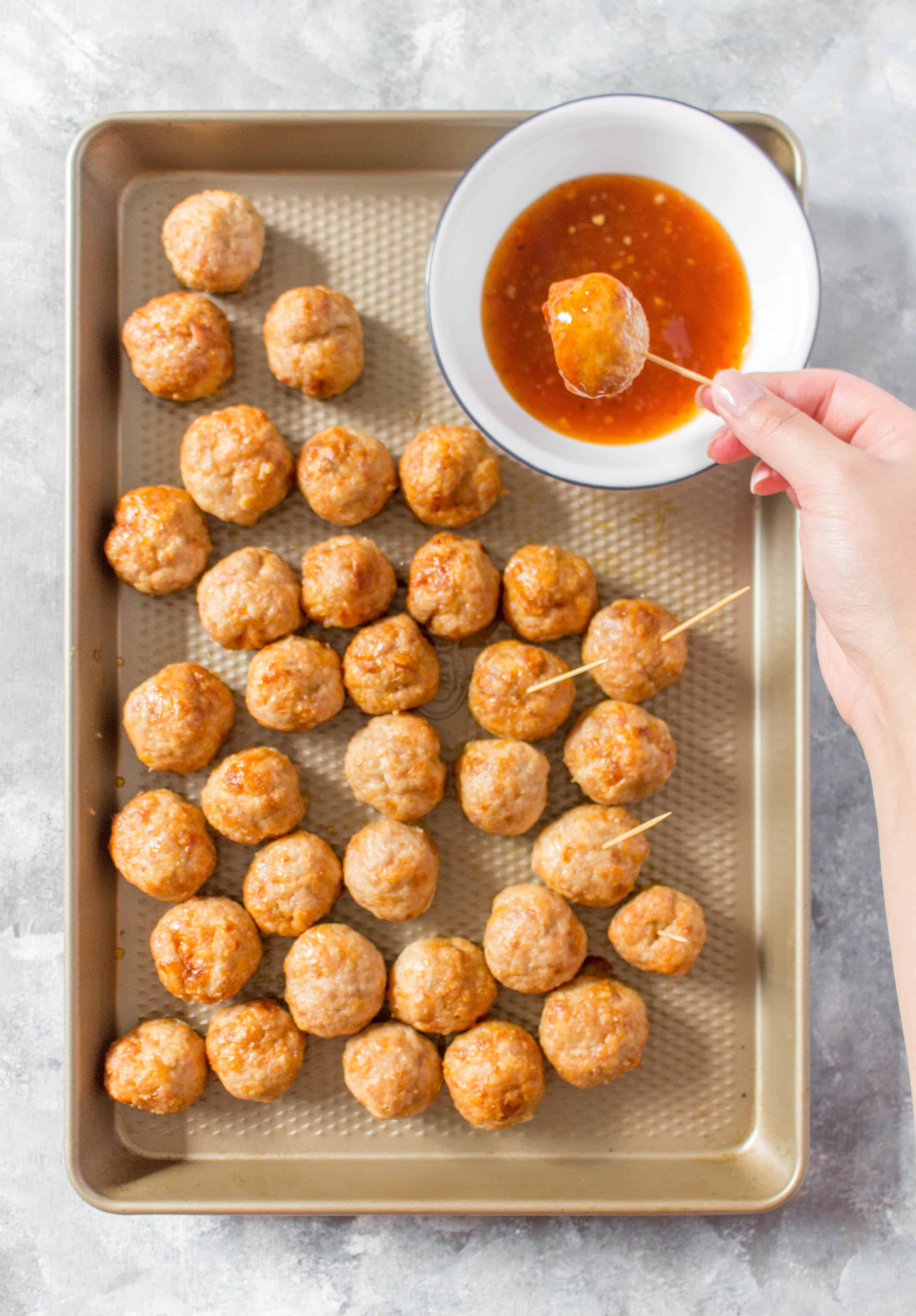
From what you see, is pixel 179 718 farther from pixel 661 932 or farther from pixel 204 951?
pixel 661 932

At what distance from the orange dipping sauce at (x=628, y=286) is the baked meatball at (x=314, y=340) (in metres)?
0.40

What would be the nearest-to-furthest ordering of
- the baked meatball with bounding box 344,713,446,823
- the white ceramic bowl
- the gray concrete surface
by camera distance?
the white ceramic bowl, the baked meatball with bounding box 344,713,446,823, the gray concrete surface

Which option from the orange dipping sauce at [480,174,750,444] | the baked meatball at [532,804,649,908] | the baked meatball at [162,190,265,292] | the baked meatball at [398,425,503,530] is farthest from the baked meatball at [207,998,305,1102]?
the baked meatball at [162,190,265,292]

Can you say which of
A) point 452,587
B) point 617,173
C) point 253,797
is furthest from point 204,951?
point 617,173

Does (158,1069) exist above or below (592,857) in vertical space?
below

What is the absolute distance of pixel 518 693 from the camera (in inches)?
107

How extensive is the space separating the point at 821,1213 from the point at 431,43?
3820 millimetres

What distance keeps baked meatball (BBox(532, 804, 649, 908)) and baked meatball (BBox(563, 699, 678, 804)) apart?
0.22 feet

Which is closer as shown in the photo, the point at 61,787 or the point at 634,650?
the point at 634,650

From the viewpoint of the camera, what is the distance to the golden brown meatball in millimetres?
2711

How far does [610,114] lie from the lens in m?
2.57

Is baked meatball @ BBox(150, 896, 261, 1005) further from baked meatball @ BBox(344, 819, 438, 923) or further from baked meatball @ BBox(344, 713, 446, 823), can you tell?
baked meatball @ BBox(344, 713, 446, 823)

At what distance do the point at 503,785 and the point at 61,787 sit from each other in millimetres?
1405

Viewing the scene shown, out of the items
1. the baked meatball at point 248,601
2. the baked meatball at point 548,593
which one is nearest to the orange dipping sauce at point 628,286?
the baked meatball at point 548,593
